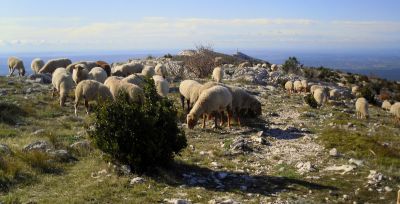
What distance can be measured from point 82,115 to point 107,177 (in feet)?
→ 33.2

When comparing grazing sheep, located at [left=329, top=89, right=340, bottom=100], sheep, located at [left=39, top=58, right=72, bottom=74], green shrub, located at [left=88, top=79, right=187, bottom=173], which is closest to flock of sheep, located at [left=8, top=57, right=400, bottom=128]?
green shrub, located at [left=88, top=79, right=187, bottom=173]

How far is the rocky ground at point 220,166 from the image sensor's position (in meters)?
11.1

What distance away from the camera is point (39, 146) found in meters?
14.3

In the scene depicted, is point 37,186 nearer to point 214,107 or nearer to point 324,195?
point 324,195

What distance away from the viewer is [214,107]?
19047mm

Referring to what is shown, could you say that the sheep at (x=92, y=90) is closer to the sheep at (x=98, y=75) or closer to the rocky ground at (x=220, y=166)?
the rocky ground at (x=220, y=166)

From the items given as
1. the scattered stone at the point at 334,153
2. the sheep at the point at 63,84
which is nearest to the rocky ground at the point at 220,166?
the scattered stone at the point at 334,153

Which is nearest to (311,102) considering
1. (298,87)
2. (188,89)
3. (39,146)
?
(188,89)

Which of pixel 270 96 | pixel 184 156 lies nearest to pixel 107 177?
pixel 184 156

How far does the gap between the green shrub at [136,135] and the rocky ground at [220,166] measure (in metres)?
0.43

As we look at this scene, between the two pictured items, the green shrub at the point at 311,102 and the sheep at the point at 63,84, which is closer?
the sheep at the point at 63,84

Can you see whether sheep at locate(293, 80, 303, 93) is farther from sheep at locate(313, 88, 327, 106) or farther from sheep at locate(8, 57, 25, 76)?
sheep at locate(8, 57, 25, 76)

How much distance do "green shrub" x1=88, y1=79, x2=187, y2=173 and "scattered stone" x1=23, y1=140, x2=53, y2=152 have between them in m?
1.94

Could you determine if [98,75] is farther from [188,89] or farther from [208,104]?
[208,104]
